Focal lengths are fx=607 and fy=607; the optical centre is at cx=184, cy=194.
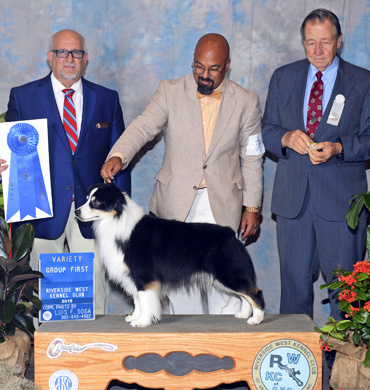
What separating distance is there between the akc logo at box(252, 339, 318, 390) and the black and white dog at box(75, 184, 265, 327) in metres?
0.20

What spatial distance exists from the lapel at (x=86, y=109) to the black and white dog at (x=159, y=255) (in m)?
0.63

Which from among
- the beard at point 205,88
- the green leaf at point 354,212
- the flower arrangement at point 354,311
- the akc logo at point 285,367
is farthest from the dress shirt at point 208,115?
the akc logo at point 285,367

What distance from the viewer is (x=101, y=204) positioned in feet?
10.3

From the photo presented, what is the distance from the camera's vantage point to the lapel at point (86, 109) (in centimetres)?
370

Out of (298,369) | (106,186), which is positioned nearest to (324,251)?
(298,369)

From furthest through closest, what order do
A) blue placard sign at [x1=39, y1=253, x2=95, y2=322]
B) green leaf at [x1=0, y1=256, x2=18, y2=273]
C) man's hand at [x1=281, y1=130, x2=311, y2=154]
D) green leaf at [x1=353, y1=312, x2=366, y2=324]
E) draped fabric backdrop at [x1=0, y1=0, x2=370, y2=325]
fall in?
draped fabric backdrop at [x1=0, y1=0, x2=370, y2=325] → man's hand at [x1=281, y1=130, x2=311, y2=154] → green leaf at [x1=0, y1=256, x2=18, y2=273] → blue placard sign at [x1=39, y1=253, x2=95, y2=322] → green leaf at [x1=353, y1=312, x2=366, y2=324]

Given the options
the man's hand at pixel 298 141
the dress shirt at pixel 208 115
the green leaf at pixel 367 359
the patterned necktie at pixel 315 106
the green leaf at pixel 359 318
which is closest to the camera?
the green leaf at pixel 367 359

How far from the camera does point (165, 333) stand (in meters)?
3.04

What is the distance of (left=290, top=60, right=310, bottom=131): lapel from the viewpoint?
3.60 meters

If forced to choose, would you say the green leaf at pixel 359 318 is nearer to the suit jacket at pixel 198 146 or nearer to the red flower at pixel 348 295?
the red flower at pixel 348 295

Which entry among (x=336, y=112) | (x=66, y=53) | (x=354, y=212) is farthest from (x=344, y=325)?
(x=66, y=53)

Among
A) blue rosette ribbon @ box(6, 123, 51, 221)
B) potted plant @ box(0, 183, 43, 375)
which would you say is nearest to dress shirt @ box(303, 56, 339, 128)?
blue rosette ribbon @ box(6, 123, 51, 221)

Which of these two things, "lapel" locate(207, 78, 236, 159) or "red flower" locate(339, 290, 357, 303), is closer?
"red flower" locate(339, 290, 357, 303)

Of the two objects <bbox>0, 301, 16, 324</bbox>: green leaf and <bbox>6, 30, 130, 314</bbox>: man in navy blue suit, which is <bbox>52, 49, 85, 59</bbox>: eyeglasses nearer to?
<bbox>6, 30, 130, 314</bbox>: man in navy blue suit
